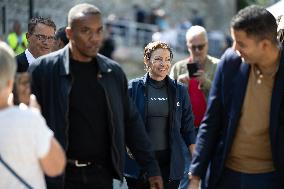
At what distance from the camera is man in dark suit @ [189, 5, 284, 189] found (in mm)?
4422

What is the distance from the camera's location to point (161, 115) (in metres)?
6.35

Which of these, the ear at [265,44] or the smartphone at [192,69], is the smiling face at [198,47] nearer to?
the smartphone at [192,69]

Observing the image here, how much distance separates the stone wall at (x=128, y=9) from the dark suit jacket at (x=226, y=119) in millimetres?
13552

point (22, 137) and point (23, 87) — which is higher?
point (23, 87)

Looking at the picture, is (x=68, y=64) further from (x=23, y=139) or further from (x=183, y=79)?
(x=183, y=79)

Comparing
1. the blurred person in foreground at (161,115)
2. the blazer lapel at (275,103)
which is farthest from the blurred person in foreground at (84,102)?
the blurred person in foreground at (161,115)

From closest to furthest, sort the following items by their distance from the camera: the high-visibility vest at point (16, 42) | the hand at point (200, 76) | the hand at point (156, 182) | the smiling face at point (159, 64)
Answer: the hand at point (156, 182) < the smiling face at point (159, 64) < the hand at point (200, 76) < the high-visibility vest at point (16, 42)

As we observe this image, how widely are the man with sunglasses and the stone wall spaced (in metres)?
9.95

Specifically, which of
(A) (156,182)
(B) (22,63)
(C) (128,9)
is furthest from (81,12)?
(C) (128,9)

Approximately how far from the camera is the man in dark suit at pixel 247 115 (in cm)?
442

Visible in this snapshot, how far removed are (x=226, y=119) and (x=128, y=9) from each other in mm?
26202

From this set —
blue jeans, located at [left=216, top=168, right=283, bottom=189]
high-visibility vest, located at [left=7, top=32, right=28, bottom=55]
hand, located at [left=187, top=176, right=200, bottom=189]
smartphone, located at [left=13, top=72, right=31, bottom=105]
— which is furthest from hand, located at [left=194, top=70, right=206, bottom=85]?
high-visibility vest, located at [left=7, top=32, right=28, bottom=55]

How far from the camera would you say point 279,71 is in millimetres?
4492

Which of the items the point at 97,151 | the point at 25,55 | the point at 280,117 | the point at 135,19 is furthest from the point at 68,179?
the point at 135,19
